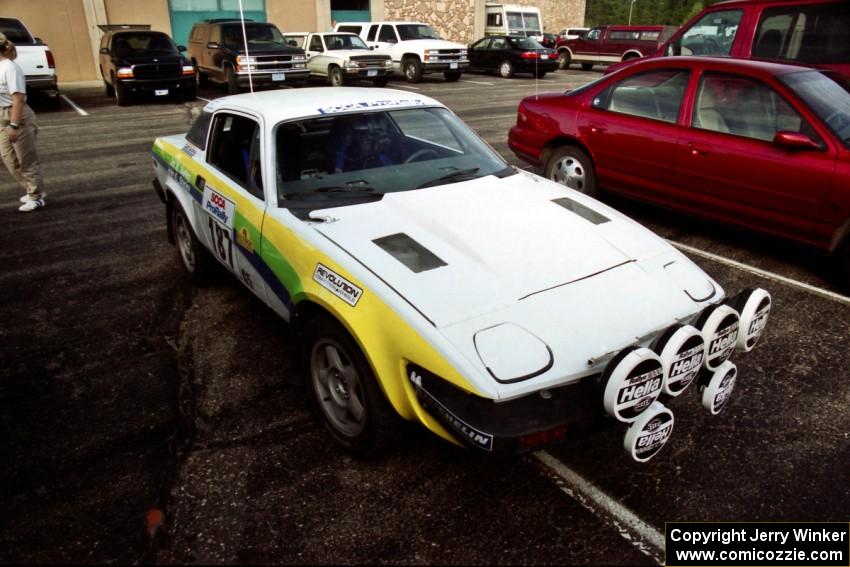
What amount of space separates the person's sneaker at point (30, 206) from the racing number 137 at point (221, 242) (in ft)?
13.2

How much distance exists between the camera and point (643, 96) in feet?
19.1

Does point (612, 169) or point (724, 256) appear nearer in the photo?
point (724, 256)

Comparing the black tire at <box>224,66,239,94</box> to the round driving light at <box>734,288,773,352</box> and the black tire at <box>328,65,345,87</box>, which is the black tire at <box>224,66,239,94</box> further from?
the round driving light at <box>734,288,773,352</box>

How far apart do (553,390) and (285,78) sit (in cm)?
1556

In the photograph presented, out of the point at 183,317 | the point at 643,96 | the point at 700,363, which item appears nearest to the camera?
the point at 700,363

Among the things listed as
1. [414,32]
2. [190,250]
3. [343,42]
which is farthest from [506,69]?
[190,250]

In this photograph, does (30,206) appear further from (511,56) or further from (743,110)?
(511,56)

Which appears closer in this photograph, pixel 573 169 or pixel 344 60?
pixel 573 169

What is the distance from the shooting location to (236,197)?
3.70m

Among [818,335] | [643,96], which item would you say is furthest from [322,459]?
[643,96]

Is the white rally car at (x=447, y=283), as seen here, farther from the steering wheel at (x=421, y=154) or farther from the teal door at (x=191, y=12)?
the teal door at (x=191, y=12)

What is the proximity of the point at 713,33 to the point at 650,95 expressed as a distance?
10.0 feet

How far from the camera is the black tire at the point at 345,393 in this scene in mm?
2631

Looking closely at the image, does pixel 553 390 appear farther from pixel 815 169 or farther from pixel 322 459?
pixel 815 169
